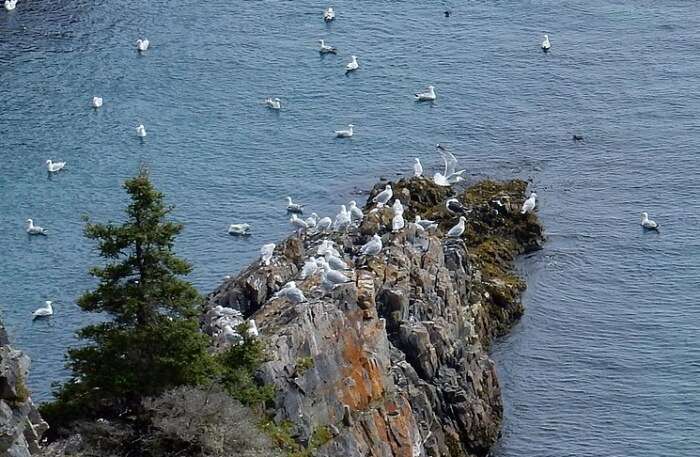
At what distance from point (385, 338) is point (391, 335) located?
5584mm

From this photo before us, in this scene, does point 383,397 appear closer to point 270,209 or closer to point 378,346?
point 378,346

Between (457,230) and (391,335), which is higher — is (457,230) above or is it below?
below

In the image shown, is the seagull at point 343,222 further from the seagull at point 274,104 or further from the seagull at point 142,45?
the seagull at point 142,45

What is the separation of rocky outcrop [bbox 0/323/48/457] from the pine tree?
6.23 meters

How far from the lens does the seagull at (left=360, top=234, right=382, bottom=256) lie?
8194 cm

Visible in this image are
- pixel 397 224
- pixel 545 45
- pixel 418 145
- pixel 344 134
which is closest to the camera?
pixel 397 224

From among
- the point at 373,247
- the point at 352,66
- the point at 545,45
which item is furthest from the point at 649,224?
the point at 545,45

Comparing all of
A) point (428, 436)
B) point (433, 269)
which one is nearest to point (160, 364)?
point (428, 436)

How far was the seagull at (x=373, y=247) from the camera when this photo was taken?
269 ft

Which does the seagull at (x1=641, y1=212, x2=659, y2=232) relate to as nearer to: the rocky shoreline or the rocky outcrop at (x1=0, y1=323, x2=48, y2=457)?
the rocky shoreline

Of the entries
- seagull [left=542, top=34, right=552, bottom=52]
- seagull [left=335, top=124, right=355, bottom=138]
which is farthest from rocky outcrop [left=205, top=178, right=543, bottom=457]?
seagull [left=542, top=34, right=552, bottom=52]

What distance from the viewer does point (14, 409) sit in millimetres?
48062

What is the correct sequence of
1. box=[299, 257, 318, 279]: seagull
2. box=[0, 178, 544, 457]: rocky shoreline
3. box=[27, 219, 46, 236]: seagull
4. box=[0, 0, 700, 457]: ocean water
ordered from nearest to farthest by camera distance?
box=[0, 178, 544, 457]: rocky shoreline → box=[299, 257, 318, 279]: seagull → box=[0, 0, 700, 457]: ocean water → box=[27, 219, 46, 236]: seagull

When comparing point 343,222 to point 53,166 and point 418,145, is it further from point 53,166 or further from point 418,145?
point 418,145
